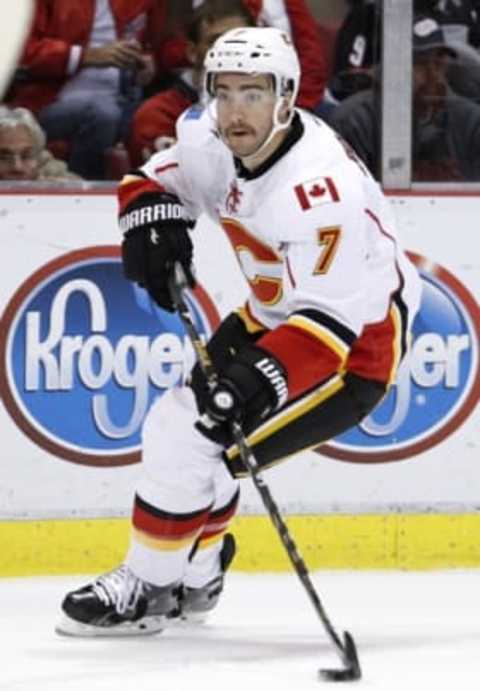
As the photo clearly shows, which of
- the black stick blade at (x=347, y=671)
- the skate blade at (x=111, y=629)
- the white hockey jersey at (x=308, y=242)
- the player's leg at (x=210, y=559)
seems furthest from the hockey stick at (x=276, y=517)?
the skate blade at (x=111, y=629)

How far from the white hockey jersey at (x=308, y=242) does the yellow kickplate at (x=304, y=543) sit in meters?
1.00

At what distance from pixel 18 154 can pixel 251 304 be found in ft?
3.70

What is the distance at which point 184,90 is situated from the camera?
490 cm

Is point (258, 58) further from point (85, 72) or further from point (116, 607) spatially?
point (85, 72)

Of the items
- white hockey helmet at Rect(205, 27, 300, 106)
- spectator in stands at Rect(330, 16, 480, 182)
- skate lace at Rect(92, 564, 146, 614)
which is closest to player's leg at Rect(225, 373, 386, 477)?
skate lace at Rect(92, 564, 146, 614)

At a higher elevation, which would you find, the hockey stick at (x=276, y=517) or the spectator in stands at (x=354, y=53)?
the spectator in stands at (x=354, y=53)

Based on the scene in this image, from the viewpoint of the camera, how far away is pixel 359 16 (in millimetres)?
4930

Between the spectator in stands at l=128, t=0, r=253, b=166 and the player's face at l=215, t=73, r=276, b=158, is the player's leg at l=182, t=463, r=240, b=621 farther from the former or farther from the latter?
the spectator in stands at l=128, t=0, r=253, b=166

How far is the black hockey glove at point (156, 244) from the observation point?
3.75 m

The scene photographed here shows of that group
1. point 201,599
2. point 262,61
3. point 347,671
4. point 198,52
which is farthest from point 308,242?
point 198,52

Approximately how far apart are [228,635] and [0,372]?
3.68ft

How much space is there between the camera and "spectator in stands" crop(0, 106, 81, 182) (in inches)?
188

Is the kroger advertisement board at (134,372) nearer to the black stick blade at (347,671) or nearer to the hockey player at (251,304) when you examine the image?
the hockey player at (251,304)

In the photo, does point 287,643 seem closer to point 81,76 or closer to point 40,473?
point 40,473
